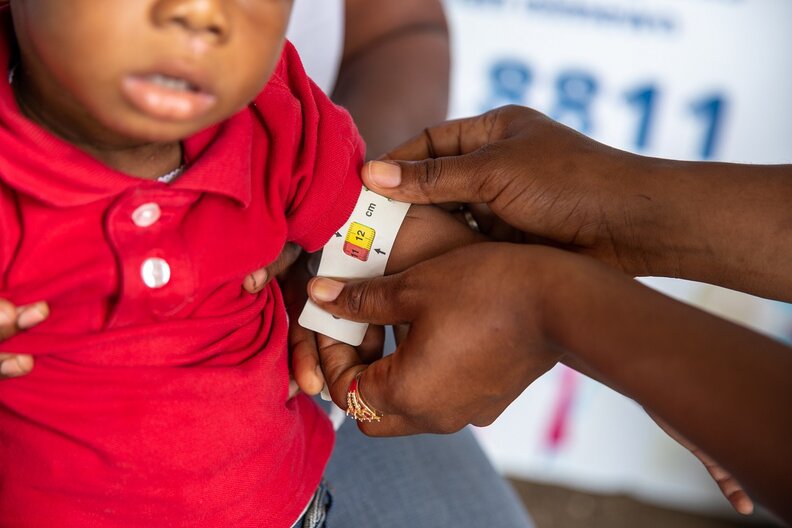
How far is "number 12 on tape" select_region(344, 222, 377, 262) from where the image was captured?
0.87 m

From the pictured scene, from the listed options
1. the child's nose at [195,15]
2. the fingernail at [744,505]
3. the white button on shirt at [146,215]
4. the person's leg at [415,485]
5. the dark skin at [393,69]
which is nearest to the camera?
the child's nose at [195,15]

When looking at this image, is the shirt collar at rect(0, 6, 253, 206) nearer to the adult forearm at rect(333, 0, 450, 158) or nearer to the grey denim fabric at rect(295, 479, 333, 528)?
the grey denim fabric at rect(295, 479, 333, 528)

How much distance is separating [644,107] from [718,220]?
3.48 feet

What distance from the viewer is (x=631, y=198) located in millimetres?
861

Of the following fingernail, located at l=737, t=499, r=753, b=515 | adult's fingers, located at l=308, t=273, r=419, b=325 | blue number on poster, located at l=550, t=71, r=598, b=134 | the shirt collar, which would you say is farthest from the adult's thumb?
blue number on poster, located at l=550, t=71, r=598, b=134

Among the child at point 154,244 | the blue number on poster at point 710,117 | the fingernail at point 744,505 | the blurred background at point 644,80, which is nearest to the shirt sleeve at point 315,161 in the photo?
the child at point 154,244

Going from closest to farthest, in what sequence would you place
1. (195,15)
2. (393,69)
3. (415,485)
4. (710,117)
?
(195,15), (415,485), (393,69), (710,117)

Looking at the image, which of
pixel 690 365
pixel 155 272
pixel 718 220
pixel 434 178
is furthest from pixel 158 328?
pixel 718 220

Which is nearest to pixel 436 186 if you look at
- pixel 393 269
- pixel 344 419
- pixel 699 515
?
pixel 393 269

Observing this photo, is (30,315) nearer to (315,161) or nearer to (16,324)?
(16,324)

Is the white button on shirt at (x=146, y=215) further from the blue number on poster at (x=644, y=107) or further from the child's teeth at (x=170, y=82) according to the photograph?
the blue number on poster at (x=644, y=107)

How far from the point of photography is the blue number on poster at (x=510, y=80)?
186 cm

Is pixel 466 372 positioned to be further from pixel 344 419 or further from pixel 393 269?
pixel 344 419

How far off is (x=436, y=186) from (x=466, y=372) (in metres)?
0.21
